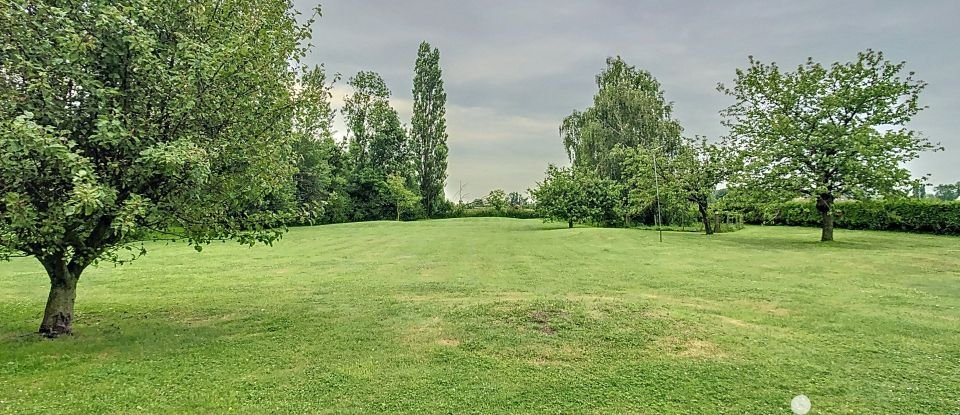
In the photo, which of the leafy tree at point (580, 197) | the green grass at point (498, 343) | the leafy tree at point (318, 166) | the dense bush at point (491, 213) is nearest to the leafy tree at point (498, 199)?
the dense bush at point (491, 213)

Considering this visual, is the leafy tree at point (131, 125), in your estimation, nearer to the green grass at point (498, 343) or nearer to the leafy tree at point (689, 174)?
the green grass at point (498, 343)

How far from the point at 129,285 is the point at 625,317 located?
9692 mm

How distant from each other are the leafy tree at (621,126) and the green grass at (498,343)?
71.1 ft

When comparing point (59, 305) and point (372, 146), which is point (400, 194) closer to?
point (372, 146)

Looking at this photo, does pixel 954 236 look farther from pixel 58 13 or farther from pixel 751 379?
pixel 58 13

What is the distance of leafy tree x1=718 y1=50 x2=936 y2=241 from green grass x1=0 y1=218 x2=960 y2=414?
720 cm

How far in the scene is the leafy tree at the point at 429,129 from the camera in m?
48.1

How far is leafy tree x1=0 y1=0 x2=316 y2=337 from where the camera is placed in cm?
466

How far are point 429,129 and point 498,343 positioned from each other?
44.4 meters

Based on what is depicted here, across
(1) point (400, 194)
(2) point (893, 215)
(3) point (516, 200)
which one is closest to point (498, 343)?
(2) point (893, 215)

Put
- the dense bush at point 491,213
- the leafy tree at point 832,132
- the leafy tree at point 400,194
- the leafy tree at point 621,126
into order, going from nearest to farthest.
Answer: the leafy tree at point 832,132, the leafy tree at point 621,126, the leafy tree at point 400,194, the dense bush at point 491,213

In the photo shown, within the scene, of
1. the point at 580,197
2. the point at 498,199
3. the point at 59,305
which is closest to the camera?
the point at 59,305

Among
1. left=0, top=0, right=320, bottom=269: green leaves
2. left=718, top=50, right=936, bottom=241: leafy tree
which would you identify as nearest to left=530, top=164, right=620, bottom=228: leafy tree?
left=718, top=50, right=936, bottom=241: leafy tree

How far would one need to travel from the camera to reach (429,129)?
4884 cm
